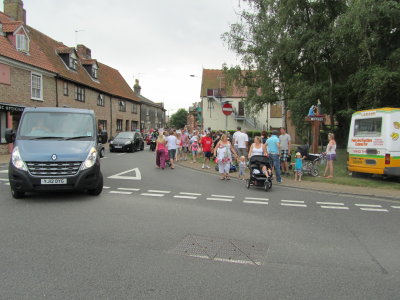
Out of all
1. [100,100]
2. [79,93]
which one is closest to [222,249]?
[79,93]

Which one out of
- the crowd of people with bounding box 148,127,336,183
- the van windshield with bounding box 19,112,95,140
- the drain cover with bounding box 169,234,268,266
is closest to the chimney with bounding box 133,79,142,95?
the crowd of people with bounding box 148,127,336,183

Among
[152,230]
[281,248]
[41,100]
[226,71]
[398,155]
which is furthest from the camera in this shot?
[226,71]

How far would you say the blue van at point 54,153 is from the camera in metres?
6.91

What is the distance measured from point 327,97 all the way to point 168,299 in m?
18.0

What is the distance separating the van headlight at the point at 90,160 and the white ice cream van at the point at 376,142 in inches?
364

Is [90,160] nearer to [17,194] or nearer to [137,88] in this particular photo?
[17,194]

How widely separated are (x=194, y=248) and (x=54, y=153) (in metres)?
4.16

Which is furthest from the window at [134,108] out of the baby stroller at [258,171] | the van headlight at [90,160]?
the van headlight at [90,160]

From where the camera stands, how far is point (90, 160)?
7.42 m

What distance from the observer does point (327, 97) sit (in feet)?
61.7

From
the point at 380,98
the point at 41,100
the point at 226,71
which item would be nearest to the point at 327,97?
the point at 380,98

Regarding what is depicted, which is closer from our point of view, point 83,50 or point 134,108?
point 83,50

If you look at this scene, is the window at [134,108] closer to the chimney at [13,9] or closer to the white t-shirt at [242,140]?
the chimney at [13,9]

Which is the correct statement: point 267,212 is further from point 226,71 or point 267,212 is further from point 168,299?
point 226,71
